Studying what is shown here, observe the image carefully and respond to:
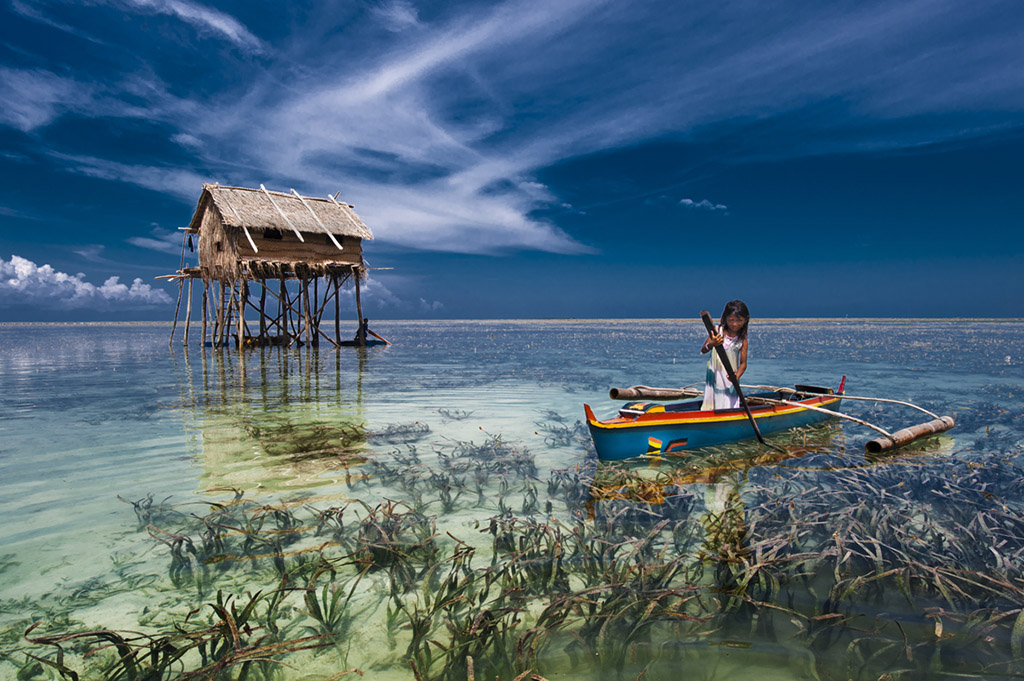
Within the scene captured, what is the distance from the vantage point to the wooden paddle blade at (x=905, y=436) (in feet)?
25.3

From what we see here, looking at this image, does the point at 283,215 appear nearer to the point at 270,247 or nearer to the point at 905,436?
the point at 270,247

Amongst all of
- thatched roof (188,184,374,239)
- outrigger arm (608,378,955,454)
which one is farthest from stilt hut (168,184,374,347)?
outrigger arm (608,378,955,454)

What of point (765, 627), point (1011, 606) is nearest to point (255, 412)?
point (765, 627)

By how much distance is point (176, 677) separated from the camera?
292 centimetres

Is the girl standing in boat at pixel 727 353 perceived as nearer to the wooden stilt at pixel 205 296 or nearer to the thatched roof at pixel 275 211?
the thatched roof at pixel 275 211

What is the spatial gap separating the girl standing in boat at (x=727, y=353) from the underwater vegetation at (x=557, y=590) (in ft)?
8.07

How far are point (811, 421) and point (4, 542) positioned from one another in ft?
37.0

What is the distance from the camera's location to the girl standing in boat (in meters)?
7.74

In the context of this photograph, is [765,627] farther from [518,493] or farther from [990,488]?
[990,488]

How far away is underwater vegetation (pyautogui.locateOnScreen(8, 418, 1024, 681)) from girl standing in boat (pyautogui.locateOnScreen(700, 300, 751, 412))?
2.46 meters

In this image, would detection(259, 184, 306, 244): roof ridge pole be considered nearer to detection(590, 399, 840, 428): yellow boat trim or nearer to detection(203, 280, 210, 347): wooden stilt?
detection(203, 280, 210, 347): wooden stilt

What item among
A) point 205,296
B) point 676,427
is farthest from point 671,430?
point 205,296

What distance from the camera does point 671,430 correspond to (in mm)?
7395

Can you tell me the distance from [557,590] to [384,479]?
329cm
